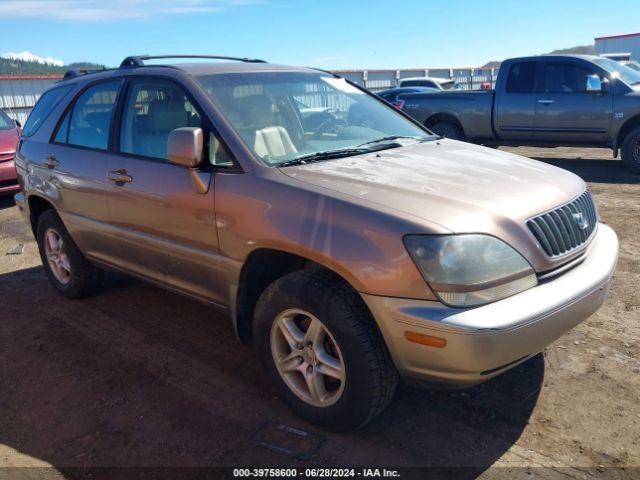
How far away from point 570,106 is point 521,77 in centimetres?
105

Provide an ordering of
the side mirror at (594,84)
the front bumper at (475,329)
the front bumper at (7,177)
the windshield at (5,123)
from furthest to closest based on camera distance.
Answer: the windshield at (5,123)
the side mirror at (594,84)
the front bumper at (7,177)
the front bumper at (475,329)

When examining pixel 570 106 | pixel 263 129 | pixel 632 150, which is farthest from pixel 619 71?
pixel 263 129

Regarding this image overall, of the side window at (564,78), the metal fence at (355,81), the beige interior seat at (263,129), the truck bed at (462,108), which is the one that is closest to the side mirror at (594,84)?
the side window at (564,78)

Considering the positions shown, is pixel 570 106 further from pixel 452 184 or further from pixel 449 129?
pixel 452 184

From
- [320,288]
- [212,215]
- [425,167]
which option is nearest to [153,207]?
[212,215]

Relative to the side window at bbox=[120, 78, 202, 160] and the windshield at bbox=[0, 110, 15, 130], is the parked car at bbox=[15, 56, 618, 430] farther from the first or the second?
the windshield at bbox=[0, 110, 15, 130]

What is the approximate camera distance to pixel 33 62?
4575 cm

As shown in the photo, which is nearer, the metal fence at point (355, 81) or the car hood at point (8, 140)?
the car hood at point (8, 140)

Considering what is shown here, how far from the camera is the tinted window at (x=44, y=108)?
474cm

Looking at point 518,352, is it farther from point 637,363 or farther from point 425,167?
point 637,363

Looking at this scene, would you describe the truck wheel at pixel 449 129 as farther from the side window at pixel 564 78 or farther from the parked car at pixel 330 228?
the parked car at pixel 330 228

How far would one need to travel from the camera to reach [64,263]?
4.82 m

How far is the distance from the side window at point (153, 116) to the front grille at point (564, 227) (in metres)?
1.98

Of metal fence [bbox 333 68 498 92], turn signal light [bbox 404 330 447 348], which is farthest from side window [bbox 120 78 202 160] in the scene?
metal fence [bbox 333 68 498 92]
